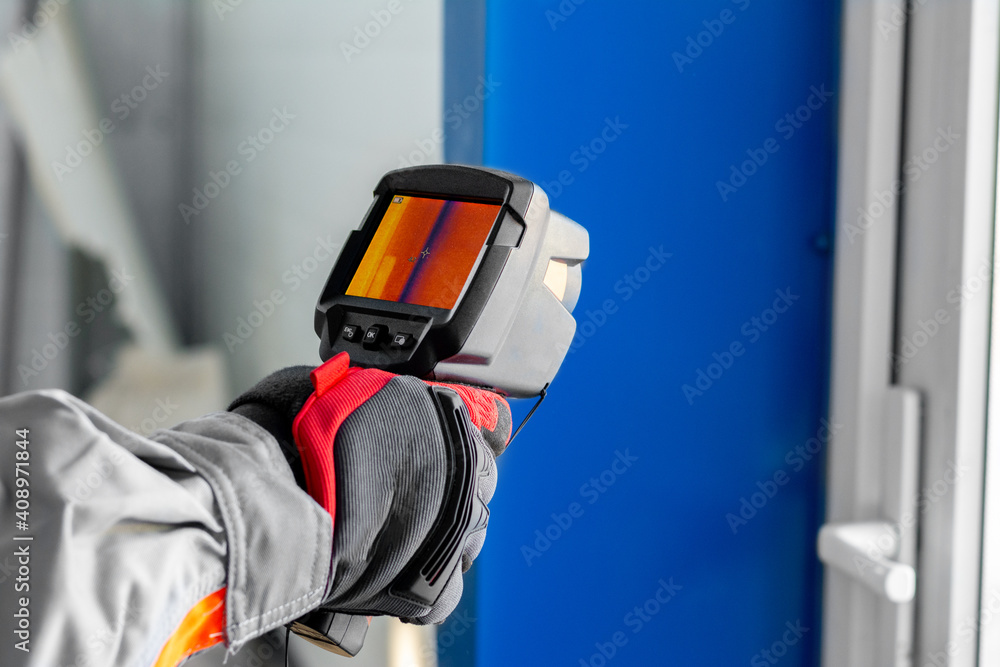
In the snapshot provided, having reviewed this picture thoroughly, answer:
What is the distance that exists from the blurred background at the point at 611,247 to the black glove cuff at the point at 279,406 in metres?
0.51

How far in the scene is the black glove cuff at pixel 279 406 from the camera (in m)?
0.52

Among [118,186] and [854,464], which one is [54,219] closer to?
[118,186]

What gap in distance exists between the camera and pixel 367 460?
1.68 ft

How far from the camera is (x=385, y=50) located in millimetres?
1104

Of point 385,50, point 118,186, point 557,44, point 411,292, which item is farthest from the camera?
point 118,186

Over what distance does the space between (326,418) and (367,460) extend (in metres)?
0.04

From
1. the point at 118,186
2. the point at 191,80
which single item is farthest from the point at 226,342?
the point at 191,80

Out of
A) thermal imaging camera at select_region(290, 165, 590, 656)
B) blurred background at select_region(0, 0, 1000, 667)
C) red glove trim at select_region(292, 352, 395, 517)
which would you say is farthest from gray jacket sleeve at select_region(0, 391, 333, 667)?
blurred background at select_region(0, 0, 1000, 667)

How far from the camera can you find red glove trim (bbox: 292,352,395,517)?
483 millimetres

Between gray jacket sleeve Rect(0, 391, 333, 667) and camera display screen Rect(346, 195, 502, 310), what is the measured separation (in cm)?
24

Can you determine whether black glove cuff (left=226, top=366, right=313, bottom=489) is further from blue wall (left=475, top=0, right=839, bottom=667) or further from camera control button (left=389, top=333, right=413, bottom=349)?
blue wall (left=475, top=0, right=839, bottom=667)

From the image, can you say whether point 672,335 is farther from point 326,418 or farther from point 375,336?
point 326,418

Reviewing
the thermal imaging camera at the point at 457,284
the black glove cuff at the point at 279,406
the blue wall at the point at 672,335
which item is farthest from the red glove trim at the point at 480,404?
the blue wall at the point at 672,335

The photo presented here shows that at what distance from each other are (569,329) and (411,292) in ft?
0.53
